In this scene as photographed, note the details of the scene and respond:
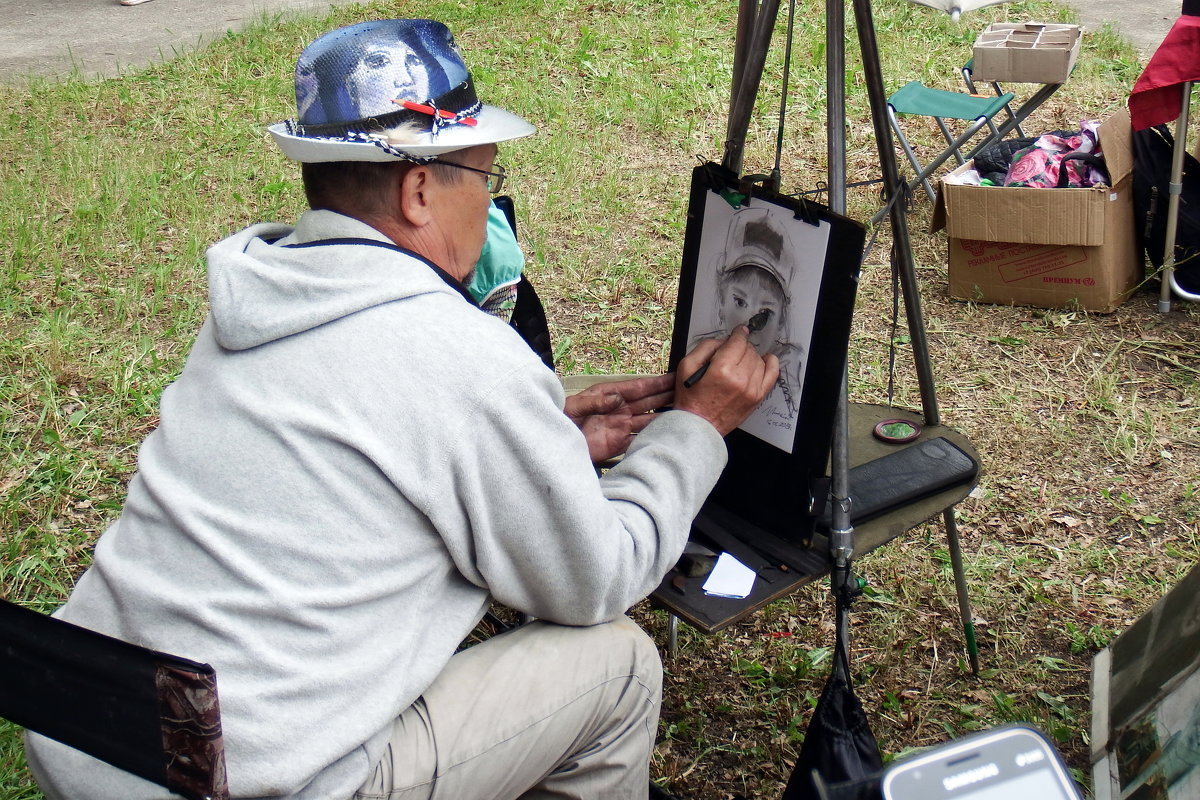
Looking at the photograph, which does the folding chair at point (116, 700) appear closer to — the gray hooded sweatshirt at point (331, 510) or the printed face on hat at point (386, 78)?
the gray hooded sweatshirt at point (331, 510)

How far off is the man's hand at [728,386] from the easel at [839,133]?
0.45ft

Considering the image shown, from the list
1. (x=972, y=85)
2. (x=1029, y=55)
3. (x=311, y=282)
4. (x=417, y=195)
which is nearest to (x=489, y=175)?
(x=417, y=195)

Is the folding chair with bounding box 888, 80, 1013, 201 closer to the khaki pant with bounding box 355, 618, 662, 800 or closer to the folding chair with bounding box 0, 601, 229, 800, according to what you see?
the khaki pant with bounding box 355, 618, 662, 800

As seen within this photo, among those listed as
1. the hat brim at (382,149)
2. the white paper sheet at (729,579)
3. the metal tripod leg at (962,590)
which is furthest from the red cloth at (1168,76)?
the hat brim at (382,149)

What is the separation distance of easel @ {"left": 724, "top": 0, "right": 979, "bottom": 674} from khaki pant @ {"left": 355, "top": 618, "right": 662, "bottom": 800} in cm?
39

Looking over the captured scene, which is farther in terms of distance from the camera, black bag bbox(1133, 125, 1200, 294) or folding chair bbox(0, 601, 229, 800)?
black bag bbox(1133, 125, 1200, 294)

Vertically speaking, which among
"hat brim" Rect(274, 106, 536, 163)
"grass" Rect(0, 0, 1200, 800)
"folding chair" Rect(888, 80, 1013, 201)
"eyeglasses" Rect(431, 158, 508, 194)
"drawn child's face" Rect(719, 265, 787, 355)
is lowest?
"grass" Rect(0, 0, 1200, 800)

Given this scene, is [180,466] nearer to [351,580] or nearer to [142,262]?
[351,580]

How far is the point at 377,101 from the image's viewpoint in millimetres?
1544

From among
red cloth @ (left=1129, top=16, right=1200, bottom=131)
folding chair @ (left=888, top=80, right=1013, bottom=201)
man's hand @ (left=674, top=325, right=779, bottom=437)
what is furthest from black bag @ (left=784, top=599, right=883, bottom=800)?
red cloth @ (left=1129, top=16, right=1200, bottom=131)

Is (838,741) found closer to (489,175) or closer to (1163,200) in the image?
(489,175)

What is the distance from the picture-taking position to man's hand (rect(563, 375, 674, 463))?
1971 millimetres

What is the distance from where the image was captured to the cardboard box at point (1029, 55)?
3627 millimetres

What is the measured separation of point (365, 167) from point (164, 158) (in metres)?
4.07
